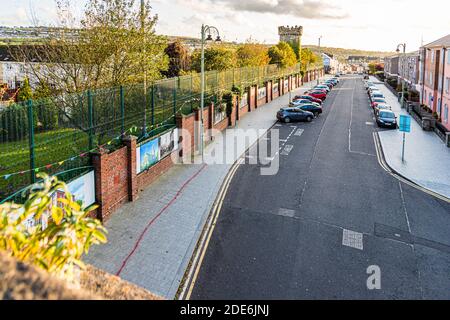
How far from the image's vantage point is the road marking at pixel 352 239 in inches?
492

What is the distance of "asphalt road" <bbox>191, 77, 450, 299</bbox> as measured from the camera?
1020cm

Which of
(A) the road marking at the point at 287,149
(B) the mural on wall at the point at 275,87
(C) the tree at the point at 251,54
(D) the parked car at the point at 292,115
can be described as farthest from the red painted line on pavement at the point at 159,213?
(C) the tree at the point at 251,54

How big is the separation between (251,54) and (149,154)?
39.8 meters

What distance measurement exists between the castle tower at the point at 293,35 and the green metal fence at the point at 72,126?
67.2m

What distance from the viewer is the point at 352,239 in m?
12.9

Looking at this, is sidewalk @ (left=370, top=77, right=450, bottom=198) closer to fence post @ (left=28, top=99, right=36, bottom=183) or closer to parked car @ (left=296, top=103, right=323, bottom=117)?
parked car @ (left=296, top=103, right=323, bottom=117)

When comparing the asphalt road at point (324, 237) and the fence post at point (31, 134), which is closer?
the asphalt road at point (324, 237)

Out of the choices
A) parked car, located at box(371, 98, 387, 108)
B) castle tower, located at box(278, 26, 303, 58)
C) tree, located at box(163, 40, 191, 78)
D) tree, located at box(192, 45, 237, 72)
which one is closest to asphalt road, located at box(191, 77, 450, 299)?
tree, located at box(192, 45, 237, 72)

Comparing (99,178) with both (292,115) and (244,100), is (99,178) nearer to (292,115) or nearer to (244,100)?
(292,115)

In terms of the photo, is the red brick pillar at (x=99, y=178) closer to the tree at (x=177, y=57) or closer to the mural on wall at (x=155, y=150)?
the mural on wall at (x=155, y=150)

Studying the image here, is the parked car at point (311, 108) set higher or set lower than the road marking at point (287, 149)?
higher

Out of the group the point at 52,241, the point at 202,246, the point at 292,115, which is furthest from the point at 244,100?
the point at 52,241

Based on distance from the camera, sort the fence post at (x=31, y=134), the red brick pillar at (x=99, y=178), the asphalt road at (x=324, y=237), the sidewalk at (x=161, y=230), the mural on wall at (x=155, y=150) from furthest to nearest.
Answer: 1. the mural on wall at (x=155, y=150)
2. the red brick pillar at (x=99, y=178)
3. the fence post at (x=31, y=134)
4. the sidewalk at (x=161, y=230)
5. the asphalt road at (x=324, y=237)

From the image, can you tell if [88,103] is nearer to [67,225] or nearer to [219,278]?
[219,278]
